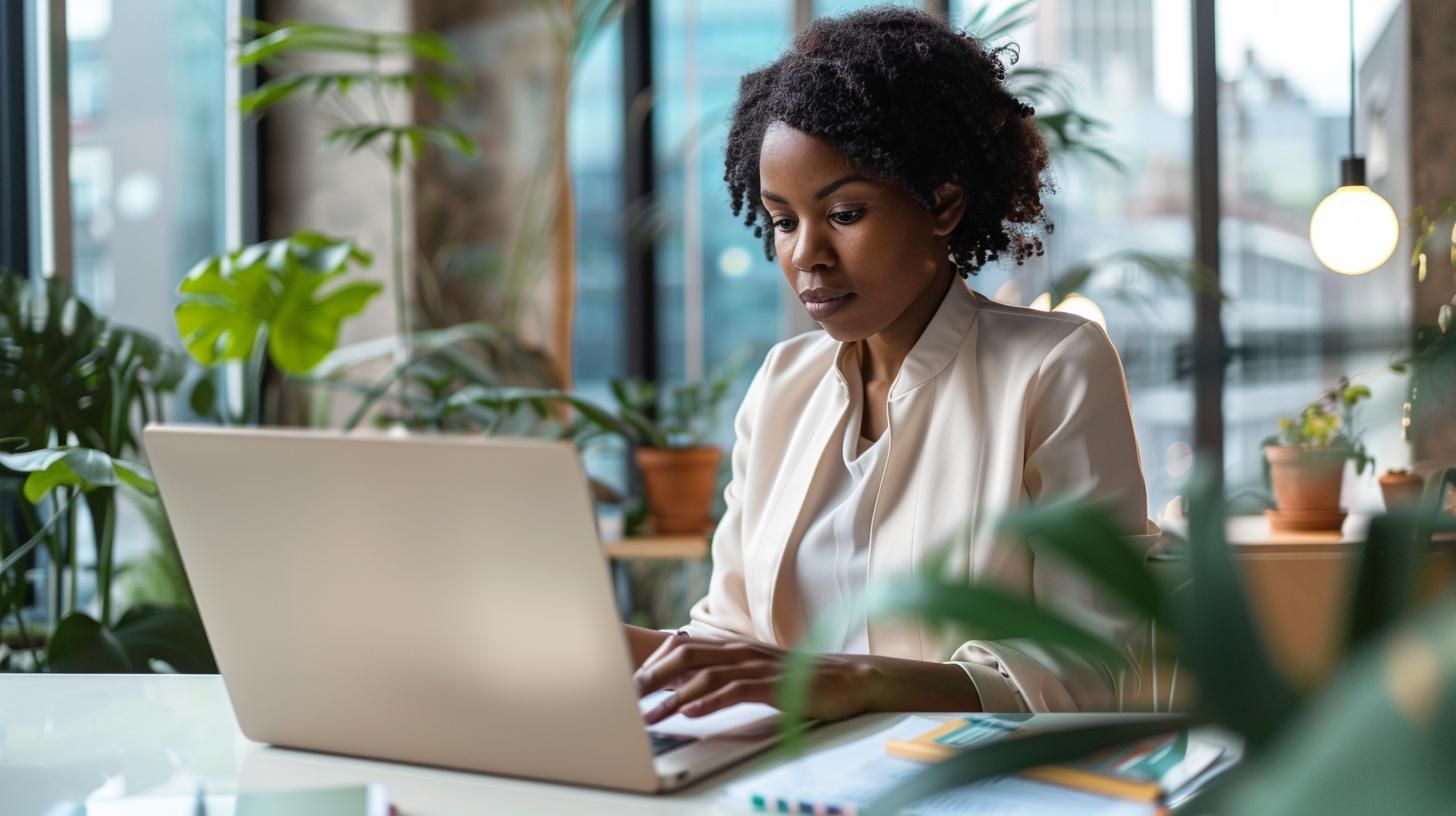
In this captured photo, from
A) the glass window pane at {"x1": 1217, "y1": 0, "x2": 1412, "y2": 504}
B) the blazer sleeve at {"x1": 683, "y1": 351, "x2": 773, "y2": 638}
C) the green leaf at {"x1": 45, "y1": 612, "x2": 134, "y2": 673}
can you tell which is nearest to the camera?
the blazer sleeve at {"x1": 683, "y1": 351, "x2": 773, "y2": 638}

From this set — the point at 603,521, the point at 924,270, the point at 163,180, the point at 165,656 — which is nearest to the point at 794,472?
the point at 924,270

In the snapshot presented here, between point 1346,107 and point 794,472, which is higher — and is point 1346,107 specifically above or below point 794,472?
above

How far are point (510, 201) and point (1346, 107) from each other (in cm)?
253

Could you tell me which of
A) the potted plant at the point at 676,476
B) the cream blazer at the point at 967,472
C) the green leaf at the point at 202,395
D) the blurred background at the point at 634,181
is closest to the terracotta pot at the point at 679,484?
the potted plant at the point at 676,476

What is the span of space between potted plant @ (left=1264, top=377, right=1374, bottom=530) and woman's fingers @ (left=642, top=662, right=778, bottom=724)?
227 centimetres

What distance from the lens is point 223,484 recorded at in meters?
0.96

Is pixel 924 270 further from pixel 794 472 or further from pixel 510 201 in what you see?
pixel 510 201

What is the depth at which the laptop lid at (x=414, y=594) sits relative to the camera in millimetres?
867

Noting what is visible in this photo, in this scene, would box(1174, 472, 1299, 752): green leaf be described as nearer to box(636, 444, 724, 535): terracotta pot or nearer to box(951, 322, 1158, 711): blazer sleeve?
box(951, 322, 1158, 711): blazer sleeve

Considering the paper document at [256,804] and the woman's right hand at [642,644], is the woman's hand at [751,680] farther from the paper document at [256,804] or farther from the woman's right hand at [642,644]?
the paper document at [256,804]

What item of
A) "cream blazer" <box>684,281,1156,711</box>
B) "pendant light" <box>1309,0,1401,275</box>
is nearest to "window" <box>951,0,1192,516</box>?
"pendant light" <box>1309,0,1401,275</box>

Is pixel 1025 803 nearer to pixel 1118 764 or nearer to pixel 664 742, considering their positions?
pixel 1118 764

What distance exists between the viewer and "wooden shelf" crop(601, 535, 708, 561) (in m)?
3.46

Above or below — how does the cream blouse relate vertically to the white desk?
above
